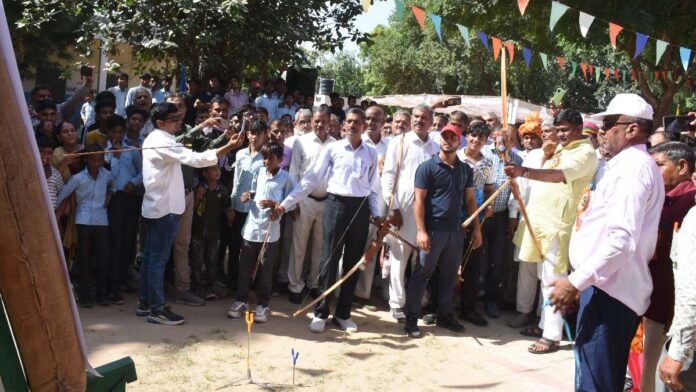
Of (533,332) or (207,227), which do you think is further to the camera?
(207,227)

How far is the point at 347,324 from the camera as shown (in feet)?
18.9

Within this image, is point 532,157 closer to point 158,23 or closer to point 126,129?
point 126,129

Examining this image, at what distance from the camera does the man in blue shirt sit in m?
5.56

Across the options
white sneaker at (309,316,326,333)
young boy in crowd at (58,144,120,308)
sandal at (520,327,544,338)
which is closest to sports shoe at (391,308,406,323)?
white sneaker at (309,316,326,333)

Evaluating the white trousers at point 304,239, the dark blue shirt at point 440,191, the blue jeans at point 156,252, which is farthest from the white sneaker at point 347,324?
the blue jeans at point 156,252

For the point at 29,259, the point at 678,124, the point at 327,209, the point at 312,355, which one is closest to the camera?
the point at 29,259

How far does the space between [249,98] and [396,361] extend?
6690 millimetres

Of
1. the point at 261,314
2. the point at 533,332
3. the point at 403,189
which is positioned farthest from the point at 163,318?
the point at 533,332

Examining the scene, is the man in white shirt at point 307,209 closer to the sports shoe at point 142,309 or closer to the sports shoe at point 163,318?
the sports shoe at point 163,318

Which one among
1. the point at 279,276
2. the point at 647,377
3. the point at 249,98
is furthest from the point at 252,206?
the point at 249,98

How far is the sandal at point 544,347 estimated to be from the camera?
5.54 m

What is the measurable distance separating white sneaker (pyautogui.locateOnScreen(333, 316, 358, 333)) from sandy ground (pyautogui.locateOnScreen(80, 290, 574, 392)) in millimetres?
67

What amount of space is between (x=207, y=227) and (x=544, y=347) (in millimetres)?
3397

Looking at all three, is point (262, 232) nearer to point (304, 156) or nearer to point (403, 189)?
point (304, 156)
